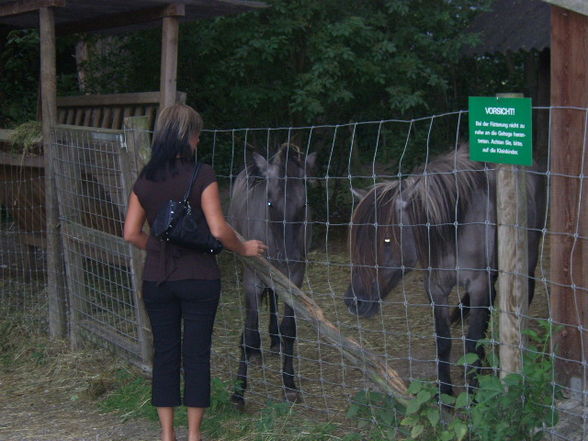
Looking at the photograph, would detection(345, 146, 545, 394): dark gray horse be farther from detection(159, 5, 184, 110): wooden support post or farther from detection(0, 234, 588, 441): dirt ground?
detection(159, 5, 184, 110): wooden support post

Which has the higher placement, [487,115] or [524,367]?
[487,115]

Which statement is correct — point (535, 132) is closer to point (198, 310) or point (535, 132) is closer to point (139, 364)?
point (139, 364)

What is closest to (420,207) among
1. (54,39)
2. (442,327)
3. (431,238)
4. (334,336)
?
(431,238)

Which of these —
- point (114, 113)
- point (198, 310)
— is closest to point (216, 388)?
point (198, 310)

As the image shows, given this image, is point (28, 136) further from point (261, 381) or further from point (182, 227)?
point (182, 227)

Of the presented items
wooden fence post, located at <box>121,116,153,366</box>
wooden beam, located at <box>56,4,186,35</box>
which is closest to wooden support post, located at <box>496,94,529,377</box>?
Result: wooden fence post, located at <box>121,116,153,366</box>

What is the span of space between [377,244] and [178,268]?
1.41 m

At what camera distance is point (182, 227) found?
3.93 meters

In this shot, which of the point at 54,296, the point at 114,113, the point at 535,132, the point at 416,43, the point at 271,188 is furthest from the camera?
the point at 535,132

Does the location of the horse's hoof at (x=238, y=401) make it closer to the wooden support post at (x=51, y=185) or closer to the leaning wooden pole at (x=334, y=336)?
the leaning wooden pole at (x=334, y=336)

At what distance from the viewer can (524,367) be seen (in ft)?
11.9

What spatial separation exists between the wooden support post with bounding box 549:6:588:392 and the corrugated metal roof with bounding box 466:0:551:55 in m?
8.03

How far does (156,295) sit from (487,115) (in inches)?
72.5

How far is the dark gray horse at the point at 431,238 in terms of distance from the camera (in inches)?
195
